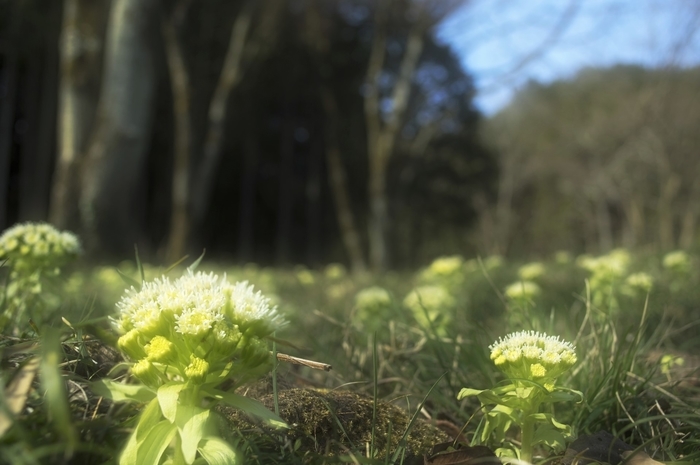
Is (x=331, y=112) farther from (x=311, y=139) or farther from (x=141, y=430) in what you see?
(x=141, y=430)

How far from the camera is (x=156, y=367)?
0.88m

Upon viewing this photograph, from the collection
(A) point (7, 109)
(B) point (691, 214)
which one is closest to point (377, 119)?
(B) point (691, 214)

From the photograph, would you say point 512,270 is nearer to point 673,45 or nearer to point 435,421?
point 435,421

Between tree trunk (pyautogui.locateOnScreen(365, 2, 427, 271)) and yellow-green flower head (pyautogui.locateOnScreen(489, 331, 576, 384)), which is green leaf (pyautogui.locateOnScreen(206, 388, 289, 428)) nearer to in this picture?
yellow-green flower head (pyautogui.locateOnScreen(489, 331, 576, 384))

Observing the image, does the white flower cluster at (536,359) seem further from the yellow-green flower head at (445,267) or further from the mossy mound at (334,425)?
the yellow-green flower head at (445,267)

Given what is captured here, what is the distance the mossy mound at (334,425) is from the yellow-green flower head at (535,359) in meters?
0.21

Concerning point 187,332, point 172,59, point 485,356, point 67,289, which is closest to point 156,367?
point 187,332

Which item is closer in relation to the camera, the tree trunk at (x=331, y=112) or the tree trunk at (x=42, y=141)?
the tree trunk at (x=331, y=112)

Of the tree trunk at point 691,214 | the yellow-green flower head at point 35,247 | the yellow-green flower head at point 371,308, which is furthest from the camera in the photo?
the tree trunk at point 691,214

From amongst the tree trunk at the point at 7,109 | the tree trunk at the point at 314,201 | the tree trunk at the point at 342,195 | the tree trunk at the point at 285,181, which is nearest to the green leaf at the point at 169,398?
the tree trunk at the point at 342,195

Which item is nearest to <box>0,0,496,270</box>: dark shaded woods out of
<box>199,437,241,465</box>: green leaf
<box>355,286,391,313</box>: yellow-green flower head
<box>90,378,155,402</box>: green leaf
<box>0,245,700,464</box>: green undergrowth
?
<box>355,286,391,313</box>: yellow-green flower head

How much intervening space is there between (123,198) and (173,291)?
7.27 meters

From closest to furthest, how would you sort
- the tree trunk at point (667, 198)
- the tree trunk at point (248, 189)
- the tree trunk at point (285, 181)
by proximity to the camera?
the tree trunk at point (667, 198)
the tree trunk at point (248, 189)
the tree trunk at point (285, 181)

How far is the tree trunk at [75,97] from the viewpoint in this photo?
717 cm
